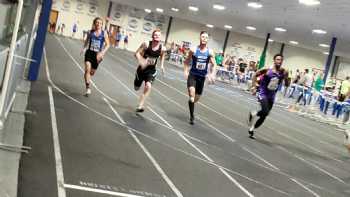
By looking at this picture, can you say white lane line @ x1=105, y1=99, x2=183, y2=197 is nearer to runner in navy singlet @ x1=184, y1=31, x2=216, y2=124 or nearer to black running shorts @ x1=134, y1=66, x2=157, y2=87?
black running shorts @ x1=134, y1=66, x2=157, y2=87

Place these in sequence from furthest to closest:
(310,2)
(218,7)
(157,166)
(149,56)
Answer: (218,7) < (310,2) < (149,56) < (157,166)

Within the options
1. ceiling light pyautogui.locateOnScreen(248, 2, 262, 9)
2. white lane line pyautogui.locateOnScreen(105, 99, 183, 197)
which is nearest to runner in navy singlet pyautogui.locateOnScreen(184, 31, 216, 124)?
white lane line pyautogui.locateOnScreen(105, 99, 183, 197)

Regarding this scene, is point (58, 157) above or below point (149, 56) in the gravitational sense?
below

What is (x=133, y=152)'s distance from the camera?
7.93 m

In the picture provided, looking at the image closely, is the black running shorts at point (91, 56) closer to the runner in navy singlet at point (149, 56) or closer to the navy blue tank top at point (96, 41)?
the navy blue tank top at point (96, 41)

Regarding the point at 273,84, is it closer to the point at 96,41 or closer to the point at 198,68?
the point at 198,68

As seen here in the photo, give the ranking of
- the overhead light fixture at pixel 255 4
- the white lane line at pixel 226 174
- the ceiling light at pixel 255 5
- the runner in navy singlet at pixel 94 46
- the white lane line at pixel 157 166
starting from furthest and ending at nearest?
1. the ceiling light at pixel 255 5
2. the overhead light fixture at pixel 255 4
3. the runner in navy singlet at pixel 94 46
4. the white lane line at pixel 226 174
5. the white lane line at pixel 157 166

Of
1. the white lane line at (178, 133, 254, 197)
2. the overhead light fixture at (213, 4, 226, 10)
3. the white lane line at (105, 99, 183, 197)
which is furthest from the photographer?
the overhead light fixture at (213, 4, 226, 10)

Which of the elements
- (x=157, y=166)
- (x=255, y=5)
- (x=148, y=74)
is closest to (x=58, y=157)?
(x=157, y=166)

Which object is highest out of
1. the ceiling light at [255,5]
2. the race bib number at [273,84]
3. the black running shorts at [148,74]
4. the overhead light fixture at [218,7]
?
the ceiling light at [255,5]

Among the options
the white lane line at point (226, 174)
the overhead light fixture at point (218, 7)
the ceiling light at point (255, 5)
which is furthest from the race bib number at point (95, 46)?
the overhead light fixture at point (218, 7)

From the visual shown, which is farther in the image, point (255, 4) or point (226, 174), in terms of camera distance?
point (255, 4)

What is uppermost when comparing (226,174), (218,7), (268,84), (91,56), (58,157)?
(218,7)

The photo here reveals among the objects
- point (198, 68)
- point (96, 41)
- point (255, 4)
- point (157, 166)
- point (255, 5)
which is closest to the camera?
point (157, 166)
